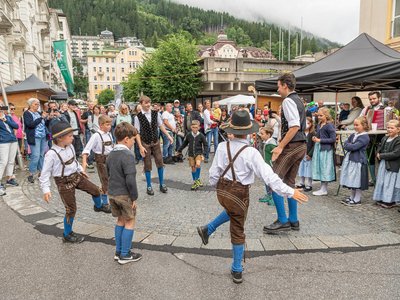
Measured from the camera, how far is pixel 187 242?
14.3 feet

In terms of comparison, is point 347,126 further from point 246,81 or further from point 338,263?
point 246,81

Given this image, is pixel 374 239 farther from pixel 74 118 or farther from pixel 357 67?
pixel 74 118

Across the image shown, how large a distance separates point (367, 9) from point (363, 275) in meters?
16.1

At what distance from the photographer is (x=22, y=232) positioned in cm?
483

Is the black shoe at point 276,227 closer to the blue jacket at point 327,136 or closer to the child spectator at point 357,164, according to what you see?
the child spectator at point 357,164

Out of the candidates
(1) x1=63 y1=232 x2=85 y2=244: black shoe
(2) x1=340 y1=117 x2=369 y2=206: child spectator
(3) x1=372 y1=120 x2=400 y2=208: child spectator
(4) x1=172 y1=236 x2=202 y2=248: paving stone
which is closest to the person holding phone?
(1) x1=63 y1=232 x2=85 y2=244: black shoe

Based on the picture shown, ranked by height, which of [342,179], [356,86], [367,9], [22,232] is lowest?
[22,232]

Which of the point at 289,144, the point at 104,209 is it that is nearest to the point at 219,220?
the point at 289,144

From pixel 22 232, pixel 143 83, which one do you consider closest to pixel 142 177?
pixel 22 232

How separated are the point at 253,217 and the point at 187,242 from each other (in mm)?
1452

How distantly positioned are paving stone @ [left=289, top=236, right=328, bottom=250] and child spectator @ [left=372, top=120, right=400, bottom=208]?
7.11ft

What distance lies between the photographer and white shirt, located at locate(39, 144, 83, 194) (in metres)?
4.14

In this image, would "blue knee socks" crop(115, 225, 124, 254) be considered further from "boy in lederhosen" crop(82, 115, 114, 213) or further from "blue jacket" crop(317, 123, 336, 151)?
"blue jacket" crop(317, 123, 336, 151)

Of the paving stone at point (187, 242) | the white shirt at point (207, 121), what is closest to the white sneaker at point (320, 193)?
the paving stone at point (187, 242)
